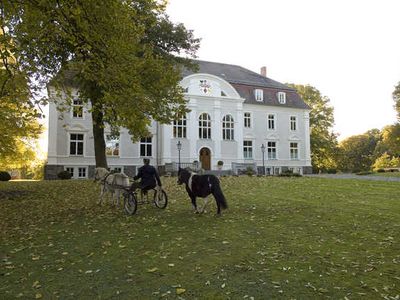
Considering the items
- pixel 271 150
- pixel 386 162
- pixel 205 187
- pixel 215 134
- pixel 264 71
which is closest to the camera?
pixel 205 187

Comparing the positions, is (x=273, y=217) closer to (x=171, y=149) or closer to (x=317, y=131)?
(x=171, y=149)

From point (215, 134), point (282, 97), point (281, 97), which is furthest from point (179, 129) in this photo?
point (282, 97)

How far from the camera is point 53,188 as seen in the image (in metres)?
18.9

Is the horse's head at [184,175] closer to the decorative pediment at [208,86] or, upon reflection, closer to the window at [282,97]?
the decorative pediment at [208,86]

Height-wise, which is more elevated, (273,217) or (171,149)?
(171,149)

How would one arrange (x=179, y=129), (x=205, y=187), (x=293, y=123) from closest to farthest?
(x=205, y=187) < (x=179, y=129) < (x=293, y=123)

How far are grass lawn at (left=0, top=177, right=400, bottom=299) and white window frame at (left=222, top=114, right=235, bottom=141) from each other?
26.8 meters

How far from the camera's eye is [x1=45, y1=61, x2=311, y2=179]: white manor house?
3303 cm

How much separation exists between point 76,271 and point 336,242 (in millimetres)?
5048

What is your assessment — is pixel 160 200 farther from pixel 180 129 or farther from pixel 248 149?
pixel 248 149

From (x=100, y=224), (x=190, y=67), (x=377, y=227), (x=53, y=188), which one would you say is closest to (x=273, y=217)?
(x=377, y=227)

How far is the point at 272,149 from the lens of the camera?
41344mm

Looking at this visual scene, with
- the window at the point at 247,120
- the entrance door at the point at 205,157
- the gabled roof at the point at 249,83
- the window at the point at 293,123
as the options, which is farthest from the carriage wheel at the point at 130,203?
the window at the point at 293,123

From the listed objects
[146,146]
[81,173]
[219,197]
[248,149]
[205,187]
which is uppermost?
[146,146]
